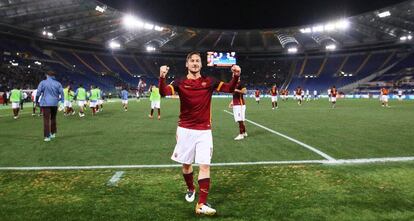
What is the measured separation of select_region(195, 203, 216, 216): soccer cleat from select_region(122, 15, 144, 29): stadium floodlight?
6008 centimetres

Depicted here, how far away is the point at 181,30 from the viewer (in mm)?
75875

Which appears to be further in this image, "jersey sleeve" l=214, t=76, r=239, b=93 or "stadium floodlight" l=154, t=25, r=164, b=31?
"stadium floodlight" l=154, t=25, r=164, b=31

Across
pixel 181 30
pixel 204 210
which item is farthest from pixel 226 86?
pixel 181 30

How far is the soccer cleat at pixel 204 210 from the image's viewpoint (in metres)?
4.75

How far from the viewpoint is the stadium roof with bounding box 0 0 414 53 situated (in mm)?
52562

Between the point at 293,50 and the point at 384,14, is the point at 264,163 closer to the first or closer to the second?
the point at 384,14

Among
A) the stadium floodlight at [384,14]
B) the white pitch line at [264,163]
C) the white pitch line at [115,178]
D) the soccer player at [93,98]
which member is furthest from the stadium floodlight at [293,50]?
the white pitch line at [115,178]

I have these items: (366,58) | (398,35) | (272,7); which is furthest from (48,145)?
(366,58)

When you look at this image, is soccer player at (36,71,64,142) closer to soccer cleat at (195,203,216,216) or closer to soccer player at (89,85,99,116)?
soccer cleat at (195,203,216,216)

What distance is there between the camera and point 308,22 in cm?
6981

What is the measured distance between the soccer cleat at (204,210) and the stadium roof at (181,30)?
48699 mm

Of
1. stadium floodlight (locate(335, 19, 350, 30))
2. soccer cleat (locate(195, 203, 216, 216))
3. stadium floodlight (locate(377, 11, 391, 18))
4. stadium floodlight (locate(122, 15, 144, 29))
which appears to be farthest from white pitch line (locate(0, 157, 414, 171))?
stadium floodlight (locate(335, 19, 350, 30))

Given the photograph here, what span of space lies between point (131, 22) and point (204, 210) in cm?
6303

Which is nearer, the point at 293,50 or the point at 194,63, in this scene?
the point at 194,63
